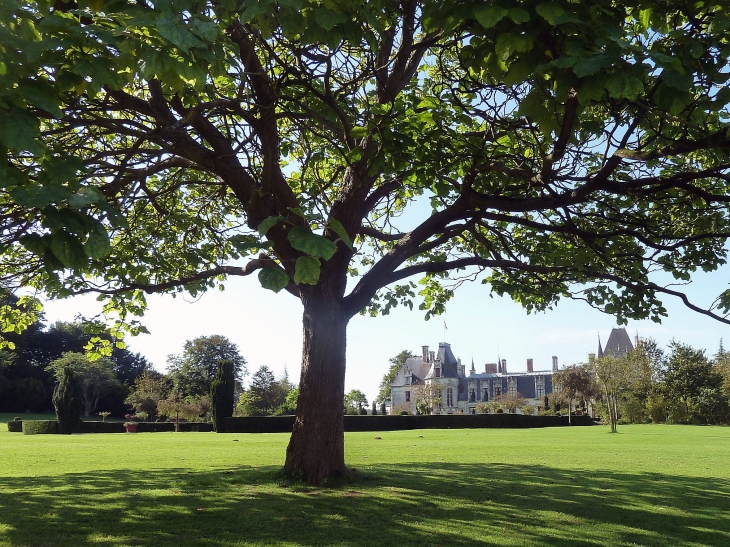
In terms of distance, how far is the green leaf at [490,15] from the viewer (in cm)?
337

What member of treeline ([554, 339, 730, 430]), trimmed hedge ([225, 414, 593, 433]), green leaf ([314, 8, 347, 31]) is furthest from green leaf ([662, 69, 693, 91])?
treeline ([554, 339, 730, 430])

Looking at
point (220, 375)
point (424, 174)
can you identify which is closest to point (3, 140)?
point (424, 174)

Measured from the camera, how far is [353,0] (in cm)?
467

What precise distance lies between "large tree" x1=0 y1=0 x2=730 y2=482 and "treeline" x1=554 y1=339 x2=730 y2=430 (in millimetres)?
36528

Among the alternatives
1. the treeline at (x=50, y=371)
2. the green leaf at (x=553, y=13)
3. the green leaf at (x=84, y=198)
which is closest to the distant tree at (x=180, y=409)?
the treeline at (x=50, y=371)

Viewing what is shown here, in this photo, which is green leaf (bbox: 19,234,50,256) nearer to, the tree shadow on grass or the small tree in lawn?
the tree shadow on grass

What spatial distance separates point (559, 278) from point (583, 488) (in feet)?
11.8

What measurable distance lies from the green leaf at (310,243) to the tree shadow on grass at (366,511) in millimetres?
3664

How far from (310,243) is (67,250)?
131cm

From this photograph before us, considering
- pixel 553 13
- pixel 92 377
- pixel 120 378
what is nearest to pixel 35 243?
pixel 553 13

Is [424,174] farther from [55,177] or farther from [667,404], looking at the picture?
[667,404]

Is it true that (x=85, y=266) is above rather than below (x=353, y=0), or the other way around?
below

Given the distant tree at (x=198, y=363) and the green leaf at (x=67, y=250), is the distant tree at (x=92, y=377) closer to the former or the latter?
the distant tree at (x=198, y=363)

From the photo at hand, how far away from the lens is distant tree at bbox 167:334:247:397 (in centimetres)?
6875
